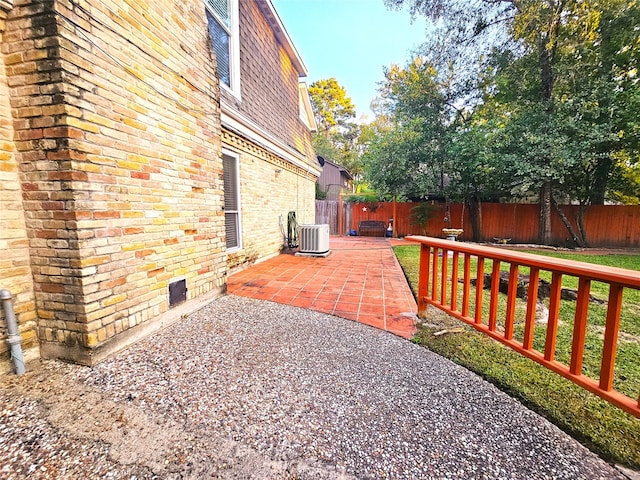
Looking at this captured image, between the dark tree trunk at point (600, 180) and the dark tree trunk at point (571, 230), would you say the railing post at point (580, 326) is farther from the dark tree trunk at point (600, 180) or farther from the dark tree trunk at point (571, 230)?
the dark tree trunk at point (600, 180)

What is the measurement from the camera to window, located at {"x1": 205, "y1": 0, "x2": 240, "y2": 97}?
4.70 meters

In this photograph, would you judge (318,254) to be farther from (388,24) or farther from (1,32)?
(388,24)

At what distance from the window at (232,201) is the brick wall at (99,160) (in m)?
1.93

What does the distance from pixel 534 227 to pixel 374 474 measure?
15.0 metres

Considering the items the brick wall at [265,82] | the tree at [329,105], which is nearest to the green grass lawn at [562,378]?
the brick wall at [265,82]

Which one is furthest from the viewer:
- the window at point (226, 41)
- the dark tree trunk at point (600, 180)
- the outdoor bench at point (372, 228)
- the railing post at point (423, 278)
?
the outdoor bench at point (372, 228)

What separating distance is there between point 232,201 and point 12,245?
327 cm

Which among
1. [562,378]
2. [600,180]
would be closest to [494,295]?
[562,378]

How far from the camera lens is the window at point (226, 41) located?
4703 millimetres

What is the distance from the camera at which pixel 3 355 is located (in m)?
1.89

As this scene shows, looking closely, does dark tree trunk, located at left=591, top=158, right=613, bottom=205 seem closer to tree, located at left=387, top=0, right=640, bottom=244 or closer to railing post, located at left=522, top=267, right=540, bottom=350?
tree, located at left=387, top=0, right=640, bottom=244

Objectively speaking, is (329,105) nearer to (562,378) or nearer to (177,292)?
(177,292)

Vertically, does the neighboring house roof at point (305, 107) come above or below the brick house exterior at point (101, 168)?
above

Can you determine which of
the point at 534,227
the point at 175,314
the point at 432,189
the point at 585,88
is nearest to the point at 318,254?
the point at 175,314
